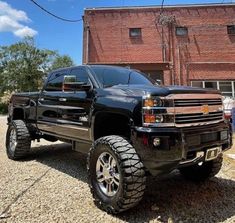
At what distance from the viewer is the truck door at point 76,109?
196 inches

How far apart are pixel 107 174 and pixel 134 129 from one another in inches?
31.7

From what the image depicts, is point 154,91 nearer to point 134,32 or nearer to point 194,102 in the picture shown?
point 194,102

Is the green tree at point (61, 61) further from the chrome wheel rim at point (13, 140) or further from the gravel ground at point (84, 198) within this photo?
the gravel ground at point (84, 198)

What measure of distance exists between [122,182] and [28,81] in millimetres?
37774

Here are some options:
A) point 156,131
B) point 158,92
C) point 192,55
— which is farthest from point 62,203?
point 192,55

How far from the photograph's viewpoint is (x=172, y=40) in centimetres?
2153

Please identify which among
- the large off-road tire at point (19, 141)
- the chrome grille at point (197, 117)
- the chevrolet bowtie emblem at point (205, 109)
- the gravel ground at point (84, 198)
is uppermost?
the chevrolet bowtie emblem at point (205, 109)

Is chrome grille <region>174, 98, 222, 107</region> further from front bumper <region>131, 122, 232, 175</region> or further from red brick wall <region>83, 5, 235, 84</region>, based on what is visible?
red brick wall <region>83, 5, 235, 84</region>

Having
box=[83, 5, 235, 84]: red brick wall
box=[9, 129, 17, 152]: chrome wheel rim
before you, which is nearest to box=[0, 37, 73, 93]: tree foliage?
box=[83, 5, 235, 84]: red brick wall

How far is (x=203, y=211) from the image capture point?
13.4 ft

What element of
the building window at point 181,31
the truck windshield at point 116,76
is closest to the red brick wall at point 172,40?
the building window at point 181,31

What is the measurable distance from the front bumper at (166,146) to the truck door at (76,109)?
1294 mm

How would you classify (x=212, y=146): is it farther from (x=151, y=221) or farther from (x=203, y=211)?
(x=151, y=221)

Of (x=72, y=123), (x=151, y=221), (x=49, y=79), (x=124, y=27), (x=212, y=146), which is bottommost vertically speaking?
(x=151, y=221)
